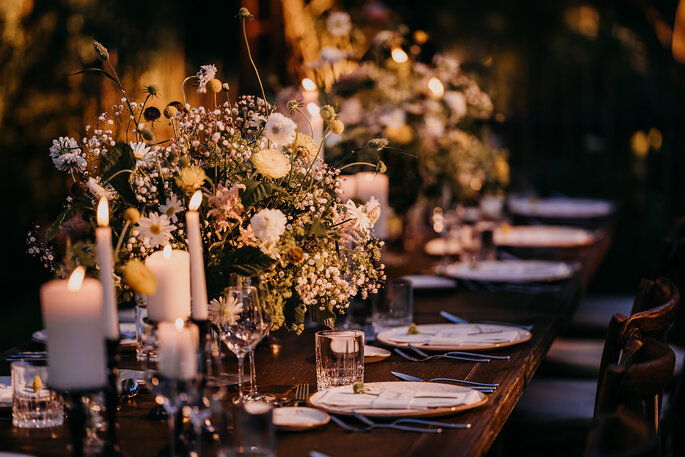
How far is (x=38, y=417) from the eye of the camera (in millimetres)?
1572

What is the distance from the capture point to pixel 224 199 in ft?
5.79

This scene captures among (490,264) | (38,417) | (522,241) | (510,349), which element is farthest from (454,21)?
(38,417)

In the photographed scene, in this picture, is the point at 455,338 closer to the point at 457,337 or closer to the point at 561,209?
the point at 457,337

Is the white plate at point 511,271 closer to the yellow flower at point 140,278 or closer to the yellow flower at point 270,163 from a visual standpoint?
the yellow flower at point 270,163

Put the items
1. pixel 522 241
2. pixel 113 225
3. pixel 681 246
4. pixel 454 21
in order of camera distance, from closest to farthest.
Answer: pixel 113 225
pixel 681 246
pixel 522 241
pixel 454 21

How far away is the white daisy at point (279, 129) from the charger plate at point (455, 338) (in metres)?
0.59

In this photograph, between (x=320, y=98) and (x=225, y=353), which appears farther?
(x=320, y=98)

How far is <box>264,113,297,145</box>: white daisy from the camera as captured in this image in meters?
1.80

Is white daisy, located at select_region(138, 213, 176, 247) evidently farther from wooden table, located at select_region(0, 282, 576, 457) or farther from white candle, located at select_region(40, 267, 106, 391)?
white candle, located at select_region(40, 267, 106, 391)

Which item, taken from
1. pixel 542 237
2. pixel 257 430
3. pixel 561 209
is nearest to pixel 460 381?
pixel 257 430

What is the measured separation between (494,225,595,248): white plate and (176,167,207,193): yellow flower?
104 inches

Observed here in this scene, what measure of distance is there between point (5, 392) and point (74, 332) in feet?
1.87

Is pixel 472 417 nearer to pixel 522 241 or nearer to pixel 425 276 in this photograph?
pixel 425 276

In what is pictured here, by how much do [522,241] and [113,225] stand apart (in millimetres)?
2923
